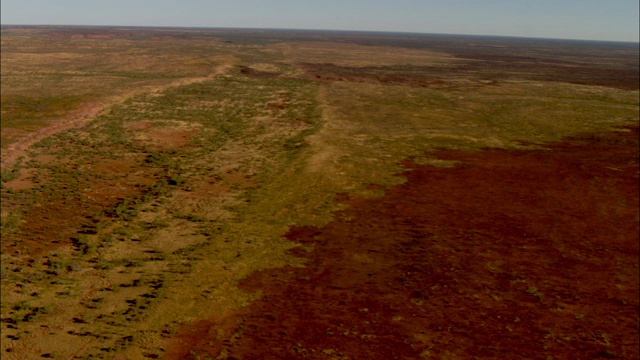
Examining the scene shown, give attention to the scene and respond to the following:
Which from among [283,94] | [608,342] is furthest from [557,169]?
[283,94]

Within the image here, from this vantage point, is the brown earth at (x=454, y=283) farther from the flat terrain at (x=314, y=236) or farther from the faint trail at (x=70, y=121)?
the faint trail at (x=70, y=121)

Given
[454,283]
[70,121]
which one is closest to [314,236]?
[454,283]

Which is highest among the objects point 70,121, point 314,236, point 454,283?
point 70,121

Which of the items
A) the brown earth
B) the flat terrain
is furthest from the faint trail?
the brown earth

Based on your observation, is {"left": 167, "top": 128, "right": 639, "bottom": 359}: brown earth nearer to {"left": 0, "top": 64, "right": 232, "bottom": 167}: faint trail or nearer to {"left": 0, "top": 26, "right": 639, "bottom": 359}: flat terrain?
{"left": 0, "top": 26, "right": 639, "bottom": 359}: flat terrain

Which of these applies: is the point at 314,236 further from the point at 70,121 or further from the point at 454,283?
the point at 70,121

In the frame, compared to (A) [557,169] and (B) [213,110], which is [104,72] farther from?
(A) [557,169]
